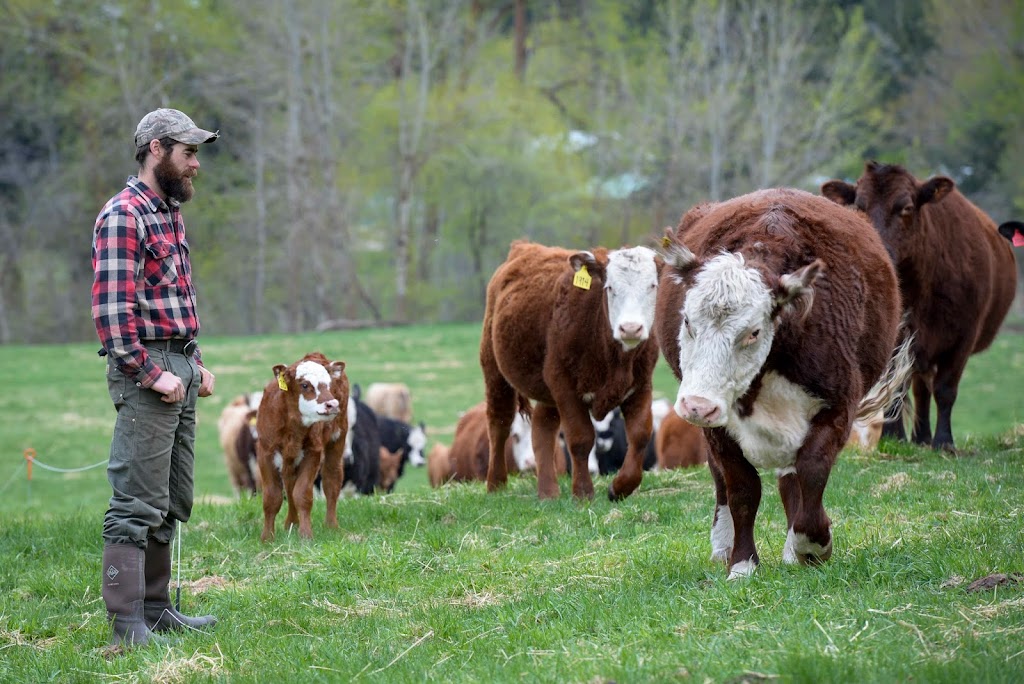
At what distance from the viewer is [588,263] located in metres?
9.16

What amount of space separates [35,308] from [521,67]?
23620mm

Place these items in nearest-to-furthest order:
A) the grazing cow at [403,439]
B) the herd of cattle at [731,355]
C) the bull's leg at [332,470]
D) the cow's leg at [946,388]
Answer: the herd of cattle at [731,355]
the bull's leg at [332,470]
the cow's leg at [946,388]
the grazing cow at [403,439]

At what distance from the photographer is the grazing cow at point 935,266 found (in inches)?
391

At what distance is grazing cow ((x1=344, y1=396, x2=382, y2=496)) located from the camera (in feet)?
47.2

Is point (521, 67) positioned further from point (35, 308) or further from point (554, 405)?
point (554, 405)

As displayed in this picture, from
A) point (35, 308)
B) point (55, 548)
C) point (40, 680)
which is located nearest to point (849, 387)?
point (40, 680)

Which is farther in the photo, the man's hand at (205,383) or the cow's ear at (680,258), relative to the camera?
the man's hand at (205,383)

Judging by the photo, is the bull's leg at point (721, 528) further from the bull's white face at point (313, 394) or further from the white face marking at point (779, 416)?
the bull's white face at point (313, 394)

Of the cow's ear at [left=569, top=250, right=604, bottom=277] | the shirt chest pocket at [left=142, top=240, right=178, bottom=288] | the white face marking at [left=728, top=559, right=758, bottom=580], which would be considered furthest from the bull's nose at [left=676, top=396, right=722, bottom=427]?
the cow's ear at [left=569, top=250, right=604, bottom=277]

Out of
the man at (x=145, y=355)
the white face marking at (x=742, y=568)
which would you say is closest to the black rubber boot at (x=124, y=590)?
the man at (x=145, y=355)

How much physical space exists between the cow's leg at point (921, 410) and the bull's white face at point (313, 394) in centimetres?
562

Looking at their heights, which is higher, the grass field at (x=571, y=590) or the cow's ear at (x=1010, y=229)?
the cow's ear at (x=1010, y=229)

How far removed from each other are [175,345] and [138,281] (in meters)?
0.40

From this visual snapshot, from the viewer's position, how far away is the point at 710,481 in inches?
387
